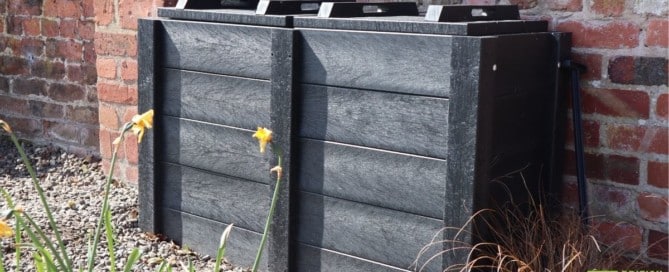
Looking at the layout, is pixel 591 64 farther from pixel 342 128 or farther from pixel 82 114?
pixel 82 114

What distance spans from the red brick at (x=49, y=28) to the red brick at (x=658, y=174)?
9.48 ft

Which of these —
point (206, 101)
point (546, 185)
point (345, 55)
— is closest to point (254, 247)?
point (206, 101)

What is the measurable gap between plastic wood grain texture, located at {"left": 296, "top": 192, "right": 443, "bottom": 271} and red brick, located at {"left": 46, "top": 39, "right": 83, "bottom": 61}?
201 cm

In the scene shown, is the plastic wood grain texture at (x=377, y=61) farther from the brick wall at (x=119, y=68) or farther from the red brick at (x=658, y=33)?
the brick wall at (x=119, y=68)

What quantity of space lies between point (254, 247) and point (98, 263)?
507mm

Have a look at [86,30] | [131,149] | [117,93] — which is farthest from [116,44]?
[86,30]

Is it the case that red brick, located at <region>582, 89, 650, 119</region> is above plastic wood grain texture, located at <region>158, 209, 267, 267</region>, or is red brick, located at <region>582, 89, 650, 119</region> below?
above

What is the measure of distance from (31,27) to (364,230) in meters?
2.63

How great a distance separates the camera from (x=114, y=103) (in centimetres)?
383

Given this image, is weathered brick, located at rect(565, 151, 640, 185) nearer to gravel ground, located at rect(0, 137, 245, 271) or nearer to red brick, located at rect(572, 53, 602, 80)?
red brick, located at rect(572, 53, 602, 80)

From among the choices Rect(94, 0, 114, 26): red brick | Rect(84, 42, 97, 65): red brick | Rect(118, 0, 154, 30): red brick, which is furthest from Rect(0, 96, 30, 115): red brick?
Rect(118, 0, 154, 30): red brick

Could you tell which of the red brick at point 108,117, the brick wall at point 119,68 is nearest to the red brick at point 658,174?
Answer: the brick wall at point 119,68

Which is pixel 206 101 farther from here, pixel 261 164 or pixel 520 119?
pixel 520 119

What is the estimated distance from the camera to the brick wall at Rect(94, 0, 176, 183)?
12.1ft
